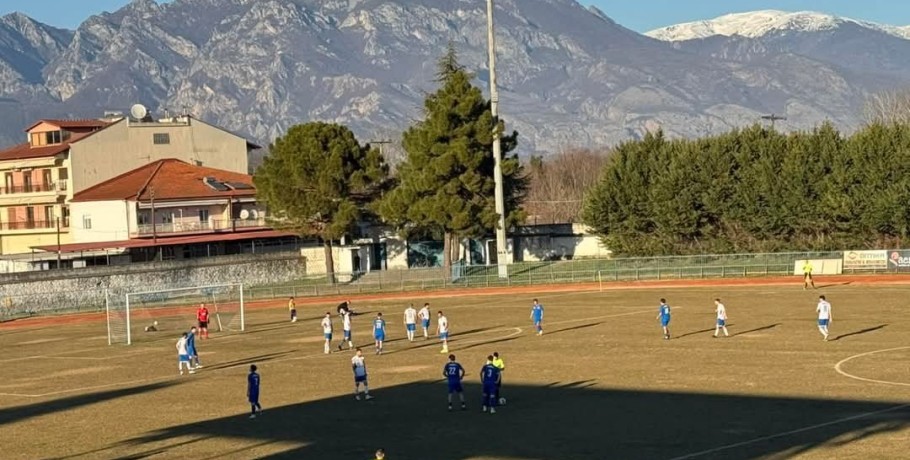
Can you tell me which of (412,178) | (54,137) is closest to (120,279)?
(412,178)

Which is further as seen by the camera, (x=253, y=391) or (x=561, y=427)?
(x=253, y=391)

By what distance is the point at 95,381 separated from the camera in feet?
153

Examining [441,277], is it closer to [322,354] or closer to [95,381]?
[322,354]

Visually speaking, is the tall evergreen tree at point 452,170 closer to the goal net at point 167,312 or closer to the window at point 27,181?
the goal net at point 167,312

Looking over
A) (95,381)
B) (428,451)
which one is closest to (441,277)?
(95,381)

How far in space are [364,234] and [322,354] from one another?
1941 inches

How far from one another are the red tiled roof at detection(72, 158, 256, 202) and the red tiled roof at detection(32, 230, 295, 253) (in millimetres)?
3473

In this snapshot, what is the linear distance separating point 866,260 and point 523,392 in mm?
43209

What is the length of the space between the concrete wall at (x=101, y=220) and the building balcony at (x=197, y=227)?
1411 mm

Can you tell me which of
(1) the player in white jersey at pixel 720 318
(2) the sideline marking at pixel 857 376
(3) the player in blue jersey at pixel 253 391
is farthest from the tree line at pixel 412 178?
(3) the player in blue jersey at pixel 253 391

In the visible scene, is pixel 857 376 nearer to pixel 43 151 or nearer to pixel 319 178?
pixel 319 178

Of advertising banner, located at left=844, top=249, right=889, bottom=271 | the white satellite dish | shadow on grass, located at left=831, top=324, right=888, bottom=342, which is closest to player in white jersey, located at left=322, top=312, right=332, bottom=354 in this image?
shadow on grass, located at left=831, top=324, right=888, bottom=342

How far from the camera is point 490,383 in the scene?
34.5 meters

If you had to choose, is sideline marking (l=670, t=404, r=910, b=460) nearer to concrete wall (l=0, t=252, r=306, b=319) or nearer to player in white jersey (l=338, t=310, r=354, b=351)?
player in white jersey (l=338, t=310, r=354, b=351)
